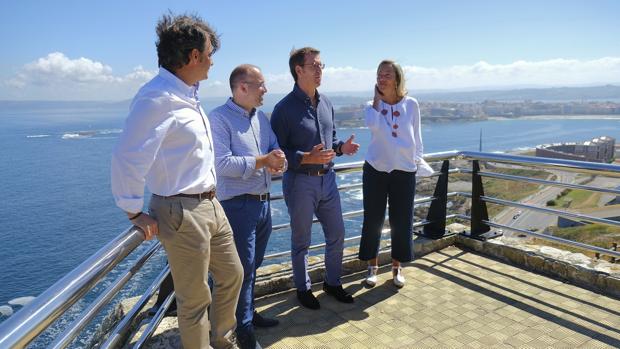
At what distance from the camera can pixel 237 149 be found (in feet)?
7.92

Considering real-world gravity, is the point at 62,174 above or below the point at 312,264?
below

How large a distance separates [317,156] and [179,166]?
1.10m

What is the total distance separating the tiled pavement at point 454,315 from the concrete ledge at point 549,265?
0.10 metres

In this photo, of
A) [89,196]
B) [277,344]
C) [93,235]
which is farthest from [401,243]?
[89,196]

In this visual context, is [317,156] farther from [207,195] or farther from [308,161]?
[207,195]

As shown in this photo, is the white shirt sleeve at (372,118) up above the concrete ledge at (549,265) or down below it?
above

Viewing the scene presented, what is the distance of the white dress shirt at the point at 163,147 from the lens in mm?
1567

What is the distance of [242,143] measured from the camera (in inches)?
95.8

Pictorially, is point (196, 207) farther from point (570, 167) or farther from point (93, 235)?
point (93, 235)

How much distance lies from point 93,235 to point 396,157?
37456 millimetres

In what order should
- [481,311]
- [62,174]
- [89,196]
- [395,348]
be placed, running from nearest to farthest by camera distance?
[395,348], [481,311], [89,196], [62,174]

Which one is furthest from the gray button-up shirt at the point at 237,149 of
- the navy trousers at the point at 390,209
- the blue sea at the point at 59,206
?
the blue sea at the point at 59,206

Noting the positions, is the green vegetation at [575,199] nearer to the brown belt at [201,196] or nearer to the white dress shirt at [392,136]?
the white dress shirt at [392,136]

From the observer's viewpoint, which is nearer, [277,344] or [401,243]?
[277,344]
